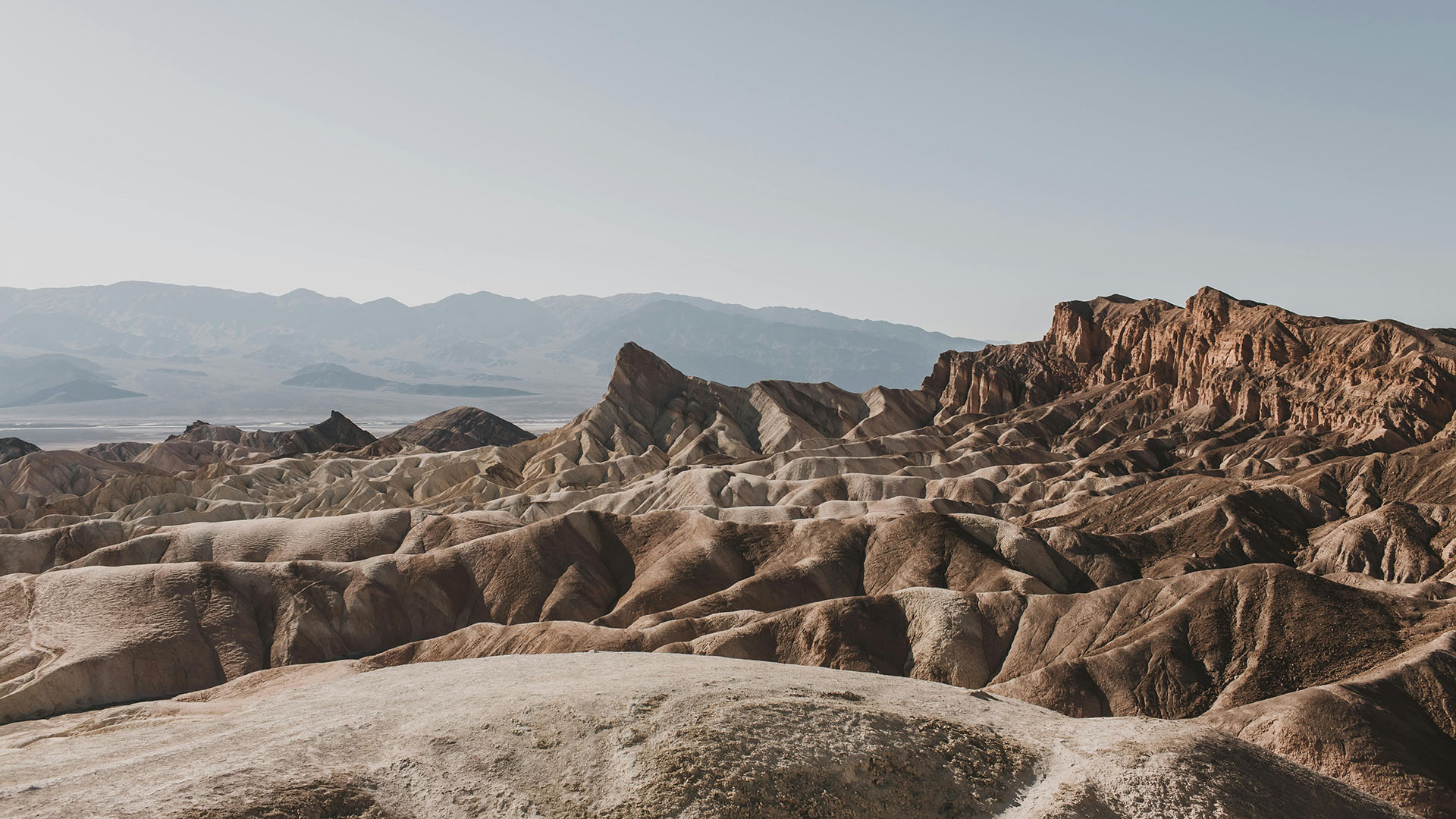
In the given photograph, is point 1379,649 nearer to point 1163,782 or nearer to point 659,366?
point 1163,782

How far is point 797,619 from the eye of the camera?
167 ft

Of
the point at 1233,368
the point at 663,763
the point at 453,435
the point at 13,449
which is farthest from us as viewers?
the point at 453,435

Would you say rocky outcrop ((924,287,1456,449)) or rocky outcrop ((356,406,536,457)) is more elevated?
rocky outcrop ((924,287,1456,449))

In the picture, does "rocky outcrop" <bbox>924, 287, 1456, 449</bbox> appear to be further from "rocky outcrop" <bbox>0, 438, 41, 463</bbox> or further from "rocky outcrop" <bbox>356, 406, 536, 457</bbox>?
"rocky outcrop" <bbox>0, 438, 41, 463</bbox>

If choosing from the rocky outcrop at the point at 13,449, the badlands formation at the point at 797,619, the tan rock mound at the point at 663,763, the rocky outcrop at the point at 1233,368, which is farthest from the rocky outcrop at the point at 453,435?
the tan rock mound at the point at 663,763

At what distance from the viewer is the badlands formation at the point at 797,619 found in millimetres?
25234

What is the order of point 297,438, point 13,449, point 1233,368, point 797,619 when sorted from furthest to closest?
point 297,438 < point 13,449 < point 1233,368 < point 797,619

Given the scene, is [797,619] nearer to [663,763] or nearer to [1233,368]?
[663,763]

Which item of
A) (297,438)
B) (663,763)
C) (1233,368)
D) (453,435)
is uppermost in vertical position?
(1233,368)

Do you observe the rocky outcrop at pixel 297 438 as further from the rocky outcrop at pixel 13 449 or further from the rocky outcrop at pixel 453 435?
the rocky outcrop at pixel 13 449

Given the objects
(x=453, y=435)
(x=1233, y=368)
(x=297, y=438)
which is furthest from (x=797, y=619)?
(x=453, y=435)

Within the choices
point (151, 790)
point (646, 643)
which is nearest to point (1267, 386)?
point (646, 643)

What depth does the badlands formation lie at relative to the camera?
25234 mm

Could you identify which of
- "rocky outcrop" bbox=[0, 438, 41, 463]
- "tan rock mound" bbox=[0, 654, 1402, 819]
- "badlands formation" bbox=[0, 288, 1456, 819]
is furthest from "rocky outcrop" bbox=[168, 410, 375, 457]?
"tan rock mound" bbox=[0, 654, 1402, 819]
